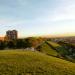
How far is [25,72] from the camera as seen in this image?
30500mm

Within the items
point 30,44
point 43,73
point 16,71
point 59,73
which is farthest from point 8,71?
point 30,44

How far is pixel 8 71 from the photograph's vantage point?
30.7 m

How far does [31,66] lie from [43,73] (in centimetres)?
423

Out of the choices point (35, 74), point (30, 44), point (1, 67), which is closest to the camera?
point (35, 74)

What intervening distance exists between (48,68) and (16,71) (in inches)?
237

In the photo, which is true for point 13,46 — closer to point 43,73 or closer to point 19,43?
point 19,43

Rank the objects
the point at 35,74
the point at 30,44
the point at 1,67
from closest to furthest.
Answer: the point at 35,74
the point at 1,67
the point at 30,44

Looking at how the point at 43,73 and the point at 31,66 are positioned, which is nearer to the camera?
the point at 43,73

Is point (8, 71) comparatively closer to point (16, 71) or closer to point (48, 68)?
point (16, 71)

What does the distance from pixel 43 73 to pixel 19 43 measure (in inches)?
3009

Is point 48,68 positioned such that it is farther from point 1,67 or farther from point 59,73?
point 1,67

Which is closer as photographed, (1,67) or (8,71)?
(8,71)

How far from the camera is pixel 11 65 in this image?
34094mm

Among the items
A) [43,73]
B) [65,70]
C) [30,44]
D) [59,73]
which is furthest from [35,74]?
[30,44]
